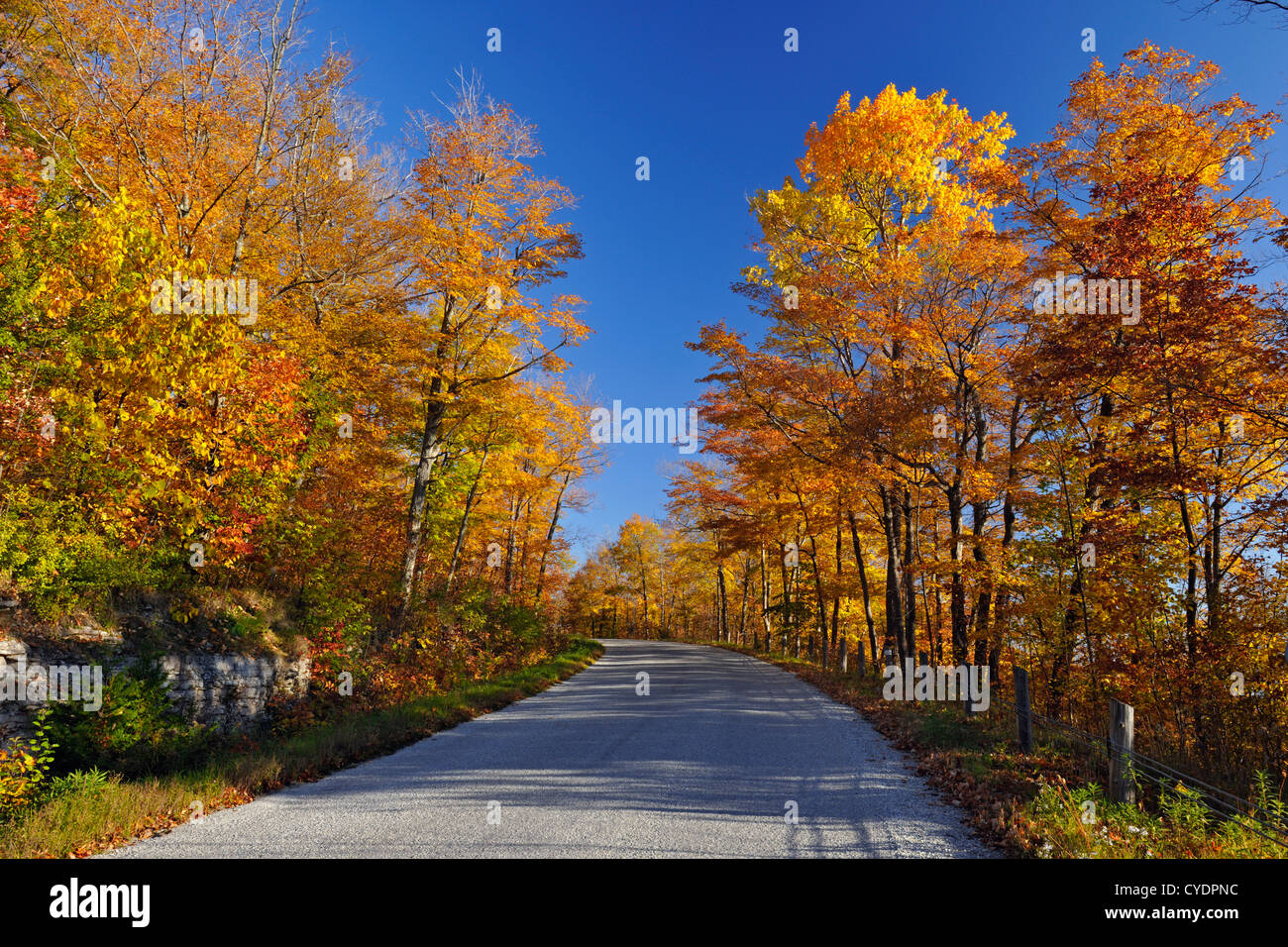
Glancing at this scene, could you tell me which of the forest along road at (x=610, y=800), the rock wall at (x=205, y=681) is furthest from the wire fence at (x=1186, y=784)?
the rock wall at (x=205, y=681)

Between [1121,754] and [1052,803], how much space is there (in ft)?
3.75

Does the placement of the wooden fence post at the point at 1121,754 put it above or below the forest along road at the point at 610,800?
above

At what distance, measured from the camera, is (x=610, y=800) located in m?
6.39

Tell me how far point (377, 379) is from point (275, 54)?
7.59 m

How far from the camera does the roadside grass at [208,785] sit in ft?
16.5

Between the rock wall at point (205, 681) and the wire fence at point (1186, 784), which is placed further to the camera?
the rock wall at point (205, 681)

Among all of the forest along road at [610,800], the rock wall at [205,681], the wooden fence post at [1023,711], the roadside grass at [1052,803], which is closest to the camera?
the roadside grass at [1052,803]

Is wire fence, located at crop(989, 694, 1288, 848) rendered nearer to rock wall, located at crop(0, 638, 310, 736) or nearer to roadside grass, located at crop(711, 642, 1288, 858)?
roadside grass, located at crop(711, 642, 1288, 858)

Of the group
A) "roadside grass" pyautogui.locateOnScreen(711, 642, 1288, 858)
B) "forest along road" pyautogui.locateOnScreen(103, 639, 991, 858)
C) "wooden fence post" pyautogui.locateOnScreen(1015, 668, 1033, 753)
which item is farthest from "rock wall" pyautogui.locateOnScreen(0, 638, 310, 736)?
"wooden fence post" pyautogui.locateOnScreen(1015, 668, 1033, 753)

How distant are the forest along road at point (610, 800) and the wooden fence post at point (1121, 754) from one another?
5.42 ft

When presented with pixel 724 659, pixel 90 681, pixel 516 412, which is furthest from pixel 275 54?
pixel 724 659

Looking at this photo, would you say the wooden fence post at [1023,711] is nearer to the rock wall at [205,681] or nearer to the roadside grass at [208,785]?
the roadside grass at [208,785]

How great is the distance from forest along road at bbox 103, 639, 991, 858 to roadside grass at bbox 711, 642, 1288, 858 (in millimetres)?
355

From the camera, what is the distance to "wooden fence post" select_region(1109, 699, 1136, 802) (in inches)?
244
